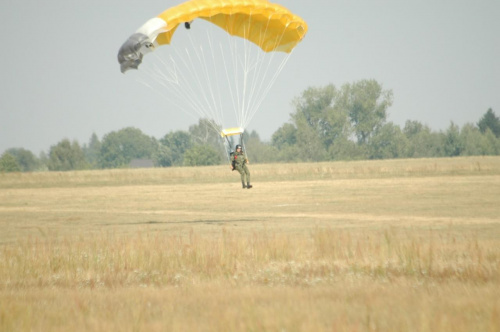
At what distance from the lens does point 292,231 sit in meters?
23.8

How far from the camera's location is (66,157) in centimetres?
15388

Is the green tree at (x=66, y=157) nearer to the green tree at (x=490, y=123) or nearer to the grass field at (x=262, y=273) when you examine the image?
the green tree at (x=490, y=123)

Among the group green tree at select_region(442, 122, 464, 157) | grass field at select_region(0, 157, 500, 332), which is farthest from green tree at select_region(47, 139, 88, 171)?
grass field at select_region(0, 157, 500, 332)

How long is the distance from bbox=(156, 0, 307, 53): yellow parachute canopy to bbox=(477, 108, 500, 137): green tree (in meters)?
121

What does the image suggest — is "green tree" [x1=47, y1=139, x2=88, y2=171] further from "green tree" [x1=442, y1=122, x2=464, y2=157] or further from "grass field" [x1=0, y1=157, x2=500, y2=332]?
"grass field" [x1=0, y1=157, x2=500, y2=332]

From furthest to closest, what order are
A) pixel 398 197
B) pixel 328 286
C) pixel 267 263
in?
pixel 398 197, pixel 267 263, pixel 328 286

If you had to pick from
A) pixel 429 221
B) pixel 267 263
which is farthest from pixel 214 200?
pixel 267 263

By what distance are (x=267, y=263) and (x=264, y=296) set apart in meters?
4.49

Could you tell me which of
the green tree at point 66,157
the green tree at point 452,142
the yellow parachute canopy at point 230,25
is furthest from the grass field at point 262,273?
the green tree at point 66,157

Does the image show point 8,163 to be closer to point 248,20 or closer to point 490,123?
point 490,123

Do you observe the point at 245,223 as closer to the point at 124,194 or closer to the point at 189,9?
the point at 189,9

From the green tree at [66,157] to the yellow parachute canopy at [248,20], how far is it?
130m

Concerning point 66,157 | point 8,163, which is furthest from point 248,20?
point 66,157

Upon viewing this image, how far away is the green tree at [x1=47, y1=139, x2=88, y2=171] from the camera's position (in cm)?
15225
